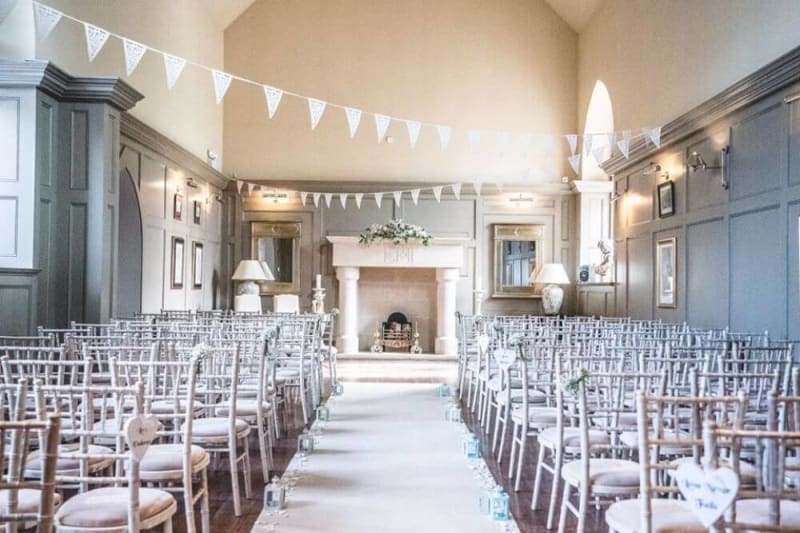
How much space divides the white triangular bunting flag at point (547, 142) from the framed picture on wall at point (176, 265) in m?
6.92

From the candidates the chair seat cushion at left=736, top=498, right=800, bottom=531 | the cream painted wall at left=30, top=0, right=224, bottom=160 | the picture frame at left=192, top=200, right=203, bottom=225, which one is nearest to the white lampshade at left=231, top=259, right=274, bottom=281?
the picture frame at left=192, top=200, right=203, bottom=225

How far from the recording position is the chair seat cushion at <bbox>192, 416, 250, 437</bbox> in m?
3.61

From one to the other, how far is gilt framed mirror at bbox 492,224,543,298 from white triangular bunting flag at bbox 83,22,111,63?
8.10m

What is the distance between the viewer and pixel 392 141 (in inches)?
515

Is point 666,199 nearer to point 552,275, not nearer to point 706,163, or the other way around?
point 706,163

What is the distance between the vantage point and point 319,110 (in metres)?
8.45

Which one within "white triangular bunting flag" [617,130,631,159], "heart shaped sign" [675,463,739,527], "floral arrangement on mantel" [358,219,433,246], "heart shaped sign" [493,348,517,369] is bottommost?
"heart shaped sign" [675,463,739,527]

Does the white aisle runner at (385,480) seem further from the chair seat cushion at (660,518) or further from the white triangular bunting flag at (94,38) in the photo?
the white triangular bunting flag at (94,38)

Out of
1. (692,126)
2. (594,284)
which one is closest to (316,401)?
(692,126)

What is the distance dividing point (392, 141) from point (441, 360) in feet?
14.4

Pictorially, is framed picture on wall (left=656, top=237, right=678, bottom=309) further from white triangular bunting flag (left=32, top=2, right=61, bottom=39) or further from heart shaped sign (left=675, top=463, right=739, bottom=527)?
white triangular bunting flag (left=32, top=2, right=61, bottom=39)

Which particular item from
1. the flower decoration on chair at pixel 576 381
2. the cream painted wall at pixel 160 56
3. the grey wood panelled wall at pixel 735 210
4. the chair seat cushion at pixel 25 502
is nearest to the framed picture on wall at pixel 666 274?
the grey wood panelled wall at pixel 735 210

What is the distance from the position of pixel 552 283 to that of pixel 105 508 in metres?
10.4

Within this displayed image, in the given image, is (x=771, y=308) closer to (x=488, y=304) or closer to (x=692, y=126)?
(x=692, y=126)
